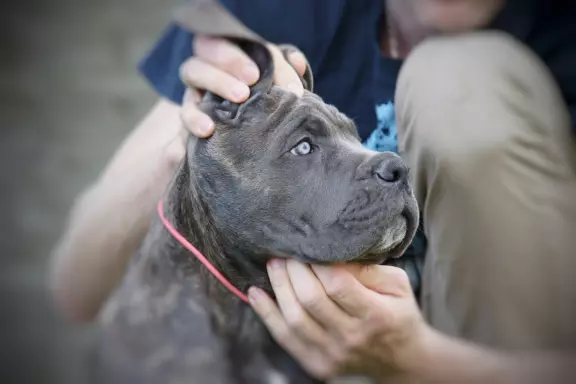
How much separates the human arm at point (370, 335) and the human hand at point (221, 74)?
0.46 feet

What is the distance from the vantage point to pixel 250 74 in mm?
583

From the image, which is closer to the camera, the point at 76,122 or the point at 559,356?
the point at 559,356

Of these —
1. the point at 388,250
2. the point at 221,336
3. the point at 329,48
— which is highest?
the point at 329,48

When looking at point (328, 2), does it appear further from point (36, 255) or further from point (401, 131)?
point (36, 255)

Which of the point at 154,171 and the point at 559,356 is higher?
the point at 154,171

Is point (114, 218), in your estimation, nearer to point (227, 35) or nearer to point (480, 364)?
point (227, 35)

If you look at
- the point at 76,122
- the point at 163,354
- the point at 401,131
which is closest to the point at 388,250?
the point at 401,131

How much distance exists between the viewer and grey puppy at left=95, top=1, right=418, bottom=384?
0.57m

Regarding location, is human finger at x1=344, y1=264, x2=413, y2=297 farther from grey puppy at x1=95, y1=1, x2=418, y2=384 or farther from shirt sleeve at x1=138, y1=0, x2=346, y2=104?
shirt sleeve at x1=138, y1=0, x2=346, y2=104

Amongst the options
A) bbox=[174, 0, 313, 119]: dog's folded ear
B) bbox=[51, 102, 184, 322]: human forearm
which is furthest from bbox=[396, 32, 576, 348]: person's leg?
bbox=[51, 102, 184, 322]: human forearm

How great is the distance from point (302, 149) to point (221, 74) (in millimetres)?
86

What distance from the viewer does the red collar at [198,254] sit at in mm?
653

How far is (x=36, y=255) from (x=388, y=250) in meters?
0.37

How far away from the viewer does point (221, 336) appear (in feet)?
2.27
